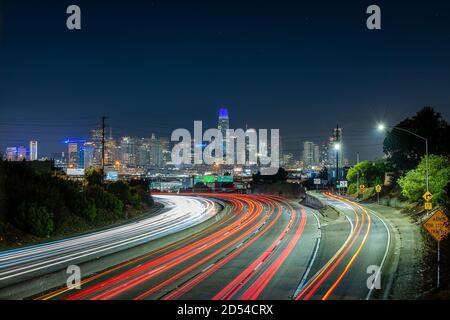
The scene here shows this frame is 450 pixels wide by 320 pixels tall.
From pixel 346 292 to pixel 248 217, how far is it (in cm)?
2789

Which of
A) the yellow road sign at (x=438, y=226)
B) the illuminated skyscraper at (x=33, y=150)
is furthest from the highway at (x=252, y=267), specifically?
the illuminated skyscraper at (x=33, y=150)

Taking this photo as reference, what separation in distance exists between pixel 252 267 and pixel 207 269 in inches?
76.5

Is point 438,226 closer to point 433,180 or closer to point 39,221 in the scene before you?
point 39,221

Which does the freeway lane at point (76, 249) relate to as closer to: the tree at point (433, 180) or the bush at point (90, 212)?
the bush at point (90, 212)

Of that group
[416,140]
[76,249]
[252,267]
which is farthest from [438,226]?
[416,140]

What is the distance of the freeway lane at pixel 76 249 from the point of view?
20.0m

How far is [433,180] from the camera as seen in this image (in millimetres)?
38156

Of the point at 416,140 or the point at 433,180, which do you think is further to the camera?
the point at 416,140

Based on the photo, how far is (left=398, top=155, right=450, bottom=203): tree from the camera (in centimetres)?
3744

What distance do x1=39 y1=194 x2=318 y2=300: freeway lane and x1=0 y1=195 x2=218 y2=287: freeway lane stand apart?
2.69 meters

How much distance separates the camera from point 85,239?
2895 centimetres
